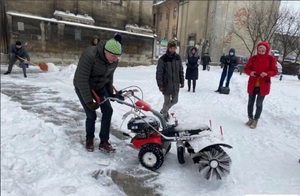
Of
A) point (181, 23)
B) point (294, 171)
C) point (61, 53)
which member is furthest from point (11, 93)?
point (181, 23)

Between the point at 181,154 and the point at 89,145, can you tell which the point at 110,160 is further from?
the point at 181,154

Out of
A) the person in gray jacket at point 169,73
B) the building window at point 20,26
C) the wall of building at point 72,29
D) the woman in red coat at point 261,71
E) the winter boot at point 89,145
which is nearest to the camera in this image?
the winter boot at point 89,145

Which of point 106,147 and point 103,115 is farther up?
point 103,115

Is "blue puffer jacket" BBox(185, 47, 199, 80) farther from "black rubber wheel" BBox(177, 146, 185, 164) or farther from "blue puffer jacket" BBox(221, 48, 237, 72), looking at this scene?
"black rubber wheel" BBox(177, 146, 185, 164)

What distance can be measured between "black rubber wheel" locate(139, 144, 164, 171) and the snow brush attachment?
588 millimetres

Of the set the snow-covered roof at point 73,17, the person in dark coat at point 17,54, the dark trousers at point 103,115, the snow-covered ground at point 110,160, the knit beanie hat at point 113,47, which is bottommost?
the snow-covered ground at point 110,160

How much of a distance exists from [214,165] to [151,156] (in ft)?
2.89

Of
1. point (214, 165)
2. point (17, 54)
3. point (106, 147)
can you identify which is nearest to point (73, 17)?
point (17, 54)

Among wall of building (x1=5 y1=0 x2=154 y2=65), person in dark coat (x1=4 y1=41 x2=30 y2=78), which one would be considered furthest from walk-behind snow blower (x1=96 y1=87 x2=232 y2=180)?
wall of building (x1=5 y1=0 x2=154 y2=65)

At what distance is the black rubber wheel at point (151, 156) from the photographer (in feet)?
12.2

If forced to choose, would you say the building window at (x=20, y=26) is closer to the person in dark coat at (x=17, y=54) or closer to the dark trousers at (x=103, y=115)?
the person in dark coat at (x=17, y=54)

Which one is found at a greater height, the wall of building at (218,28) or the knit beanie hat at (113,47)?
the wall of building at (218,28)

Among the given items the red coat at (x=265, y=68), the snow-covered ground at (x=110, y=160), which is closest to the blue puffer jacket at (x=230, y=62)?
the snow-covered ground at (x=110, y=160)

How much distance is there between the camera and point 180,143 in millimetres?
3768
